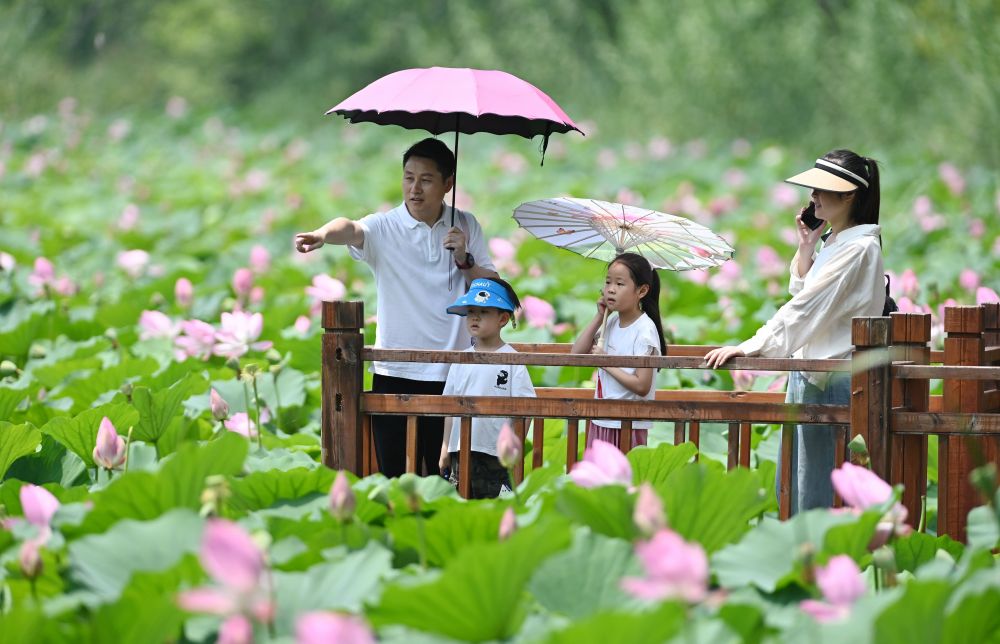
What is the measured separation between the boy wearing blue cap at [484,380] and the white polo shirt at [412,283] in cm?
10

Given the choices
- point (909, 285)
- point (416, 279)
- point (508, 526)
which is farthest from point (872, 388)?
point (909, 285)

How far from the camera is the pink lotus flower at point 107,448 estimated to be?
2697 mm

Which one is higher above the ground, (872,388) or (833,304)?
(833,304)

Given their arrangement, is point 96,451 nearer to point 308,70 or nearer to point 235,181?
point 235,181

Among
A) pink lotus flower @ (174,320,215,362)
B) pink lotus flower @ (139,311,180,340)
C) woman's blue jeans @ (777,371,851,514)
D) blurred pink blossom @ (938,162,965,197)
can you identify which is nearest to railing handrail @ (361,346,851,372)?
woman's blue jeans @ (777,371,851,514)

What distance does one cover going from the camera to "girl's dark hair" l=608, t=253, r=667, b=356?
330cm

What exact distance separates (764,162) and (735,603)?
11464mm

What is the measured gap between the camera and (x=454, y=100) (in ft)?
11.0

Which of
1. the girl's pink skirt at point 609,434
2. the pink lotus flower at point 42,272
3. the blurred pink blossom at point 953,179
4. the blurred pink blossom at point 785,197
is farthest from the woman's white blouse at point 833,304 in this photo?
the blurred pink blossom at point 953,179

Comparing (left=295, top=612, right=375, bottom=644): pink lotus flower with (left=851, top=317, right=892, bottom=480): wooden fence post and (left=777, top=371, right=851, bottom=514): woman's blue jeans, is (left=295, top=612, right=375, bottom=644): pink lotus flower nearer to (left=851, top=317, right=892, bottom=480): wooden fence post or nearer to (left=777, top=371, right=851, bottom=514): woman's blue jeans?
(left=851, top=317, right=892, bottom=480): wooden fence post

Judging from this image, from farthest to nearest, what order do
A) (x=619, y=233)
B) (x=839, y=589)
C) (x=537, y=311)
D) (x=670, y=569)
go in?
(x=537, y=311) → (x=619, y=233) → (x=839, y=589) → (x=670, y=569)

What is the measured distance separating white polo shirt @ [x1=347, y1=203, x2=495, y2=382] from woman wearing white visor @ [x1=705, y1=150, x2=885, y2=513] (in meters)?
0.78

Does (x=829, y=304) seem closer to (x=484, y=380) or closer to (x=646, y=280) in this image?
(x=646, y=280)

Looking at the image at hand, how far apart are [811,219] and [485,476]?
3.25 feet
